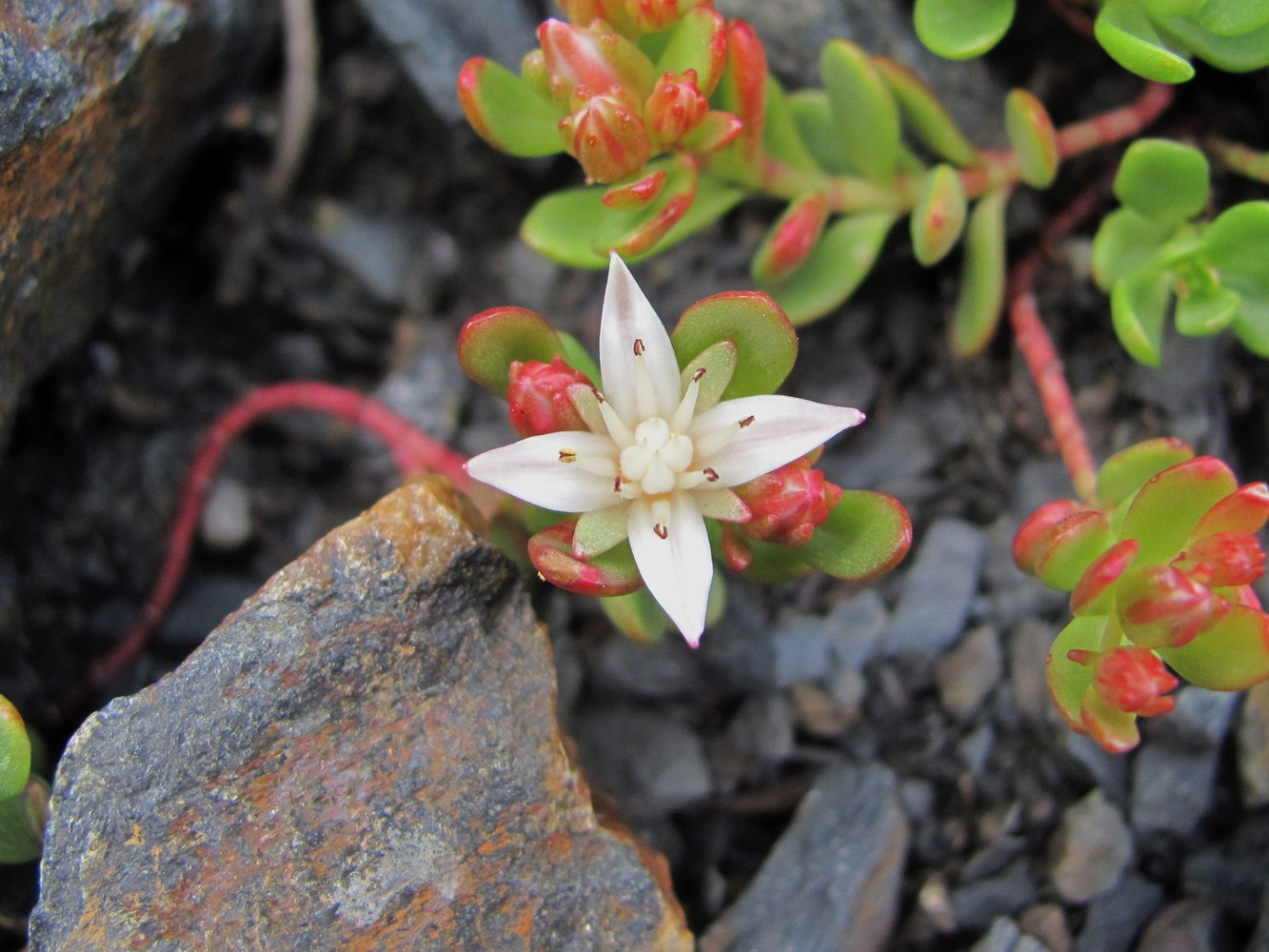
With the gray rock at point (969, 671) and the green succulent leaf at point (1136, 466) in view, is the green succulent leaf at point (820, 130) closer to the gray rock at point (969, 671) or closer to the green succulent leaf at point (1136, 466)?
the green succulent leaf at point (1136, 466)

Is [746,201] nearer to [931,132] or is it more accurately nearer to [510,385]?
[931,132]

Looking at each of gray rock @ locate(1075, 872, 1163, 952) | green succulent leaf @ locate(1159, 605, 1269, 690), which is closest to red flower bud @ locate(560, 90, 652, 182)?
green succulent leaf @ locate(1159, 605, 1269, 690)

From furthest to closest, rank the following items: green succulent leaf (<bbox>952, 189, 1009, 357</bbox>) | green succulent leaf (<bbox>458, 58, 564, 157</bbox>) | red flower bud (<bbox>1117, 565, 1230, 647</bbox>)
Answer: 1. green succulent leaf (<bbox>952, 189, 1009, 357</bbox>)
2. green succulent leaf (<bbox>458, 58, 564, 157</bbox>)
3. red flower bud (<bbox>1117, 565, 1230, 647</bbox>)

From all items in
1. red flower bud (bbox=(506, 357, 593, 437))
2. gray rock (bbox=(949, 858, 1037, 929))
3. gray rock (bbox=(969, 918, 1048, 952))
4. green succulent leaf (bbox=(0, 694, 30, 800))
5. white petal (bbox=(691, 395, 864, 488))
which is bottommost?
gray rock (bbox=(949, 858, 1037, 929))

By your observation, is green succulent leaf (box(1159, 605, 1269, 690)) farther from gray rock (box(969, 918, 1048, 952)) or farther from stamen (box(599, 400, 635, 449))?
stamen (box(599, 400, 635, 449))

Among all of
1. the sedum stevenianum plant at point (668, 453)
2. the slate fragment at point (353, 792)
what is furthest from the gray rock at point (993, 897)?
the sedum stevenianum plant at point (668, 453)

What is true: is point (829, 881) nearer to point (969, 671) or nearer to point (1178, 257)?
point (969, 671)
